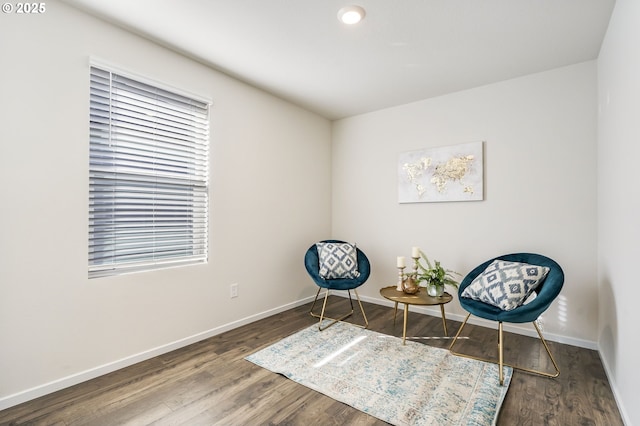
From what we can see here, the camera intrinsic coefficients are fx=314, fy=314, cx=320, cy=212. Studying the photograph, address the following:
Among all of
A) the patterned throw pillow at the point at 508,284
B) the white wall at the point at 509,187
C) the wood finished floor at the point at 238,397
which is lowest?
the wood finished floor at the point at 238,397

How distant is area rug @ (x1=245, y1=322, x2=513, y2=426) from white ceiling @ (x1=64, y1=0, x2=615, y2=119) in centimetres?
248

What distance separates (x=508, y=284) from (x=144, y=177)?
2918 millimetres

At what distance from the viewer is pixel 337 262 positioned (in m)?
3.37

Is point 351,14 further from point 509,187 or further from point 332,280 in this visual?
point 332,280

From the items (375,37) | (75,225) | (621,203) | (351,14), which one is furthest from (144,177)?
(621,203)

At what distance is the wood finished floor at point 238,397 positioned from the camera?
69.2 inches

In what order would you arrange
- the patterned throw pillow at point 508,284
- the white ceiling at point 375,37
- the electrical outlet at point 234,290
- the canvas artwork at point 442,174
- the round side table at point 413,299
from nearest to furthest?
the white ceiling at point 375,37, the patterned throw pillow at point 508,284, the round side table at point 413,299, the electrical outlet at point 234,290, the canvas artwork at point 442,174

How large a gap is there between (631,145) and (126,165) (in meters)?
3.20

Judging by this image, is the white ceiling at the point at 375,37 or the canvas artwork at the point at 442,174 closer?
the white ceiling at the point at 375,37

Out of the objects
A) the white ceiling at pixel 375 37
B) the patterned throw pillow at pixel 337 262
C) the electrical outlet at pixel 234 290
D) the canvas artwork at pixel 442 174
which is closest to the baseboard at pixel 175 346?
the electrical outlet at pixel 234 290

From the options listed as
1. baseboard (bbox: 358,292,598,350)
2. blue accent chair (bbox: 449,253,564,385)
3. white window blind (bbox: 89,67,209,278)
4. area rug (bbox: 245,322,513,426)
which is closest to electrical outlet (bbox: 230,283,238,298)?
white window blind (bbox: 89,67,209,278)

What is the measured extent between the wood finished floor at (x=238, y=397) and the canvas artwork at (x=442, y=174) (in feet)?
5.06

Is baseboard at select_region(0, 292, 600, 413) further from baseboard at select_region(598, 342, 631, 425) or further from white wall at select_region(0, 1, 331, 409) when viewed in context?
baseboard at select_region(598, 342, 631, 425)

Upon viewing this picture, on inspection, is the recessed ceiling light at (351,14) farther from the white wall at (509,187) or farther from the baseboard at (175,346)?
the baseboard at (175,346)
